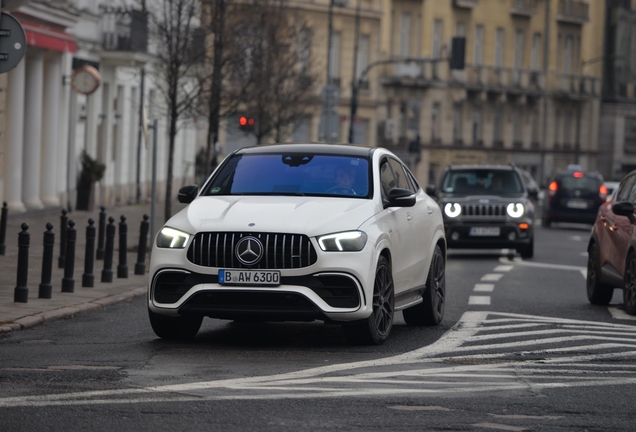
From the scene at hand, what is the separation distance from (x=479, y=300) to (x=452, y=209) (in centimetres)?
1001

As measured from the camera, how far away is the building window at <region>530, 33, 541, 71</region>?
286ft

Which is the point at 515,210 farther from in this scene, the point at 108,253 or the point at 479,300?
the point at 108,253

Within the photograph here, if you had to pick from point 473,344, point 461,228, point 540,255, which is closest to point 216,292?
point 473,344

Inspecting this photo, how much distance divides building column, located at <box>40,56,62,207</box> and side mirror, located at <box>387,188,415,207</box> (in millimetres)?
25130

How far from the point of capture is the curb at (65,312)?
12547 mm

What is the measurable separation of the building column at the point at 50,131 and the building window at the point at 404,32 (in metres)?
42.1

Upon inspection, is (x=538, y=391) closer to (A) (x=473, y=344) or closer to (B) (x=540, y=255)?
(A) (x=473, y=344)

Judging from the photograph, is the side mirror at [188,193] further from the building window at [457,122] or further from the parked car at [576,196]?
the building window at [457,122]

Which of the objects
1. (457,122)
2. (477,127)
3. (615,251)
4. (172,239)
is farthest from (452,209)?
(477,127)

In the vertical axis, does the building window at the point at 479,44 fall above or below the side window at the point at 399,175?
above

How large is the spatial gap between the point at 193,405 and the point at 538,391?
211cm

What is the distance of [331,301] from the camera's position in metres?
11.0

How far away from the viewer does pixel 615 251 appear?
1602 centimetres

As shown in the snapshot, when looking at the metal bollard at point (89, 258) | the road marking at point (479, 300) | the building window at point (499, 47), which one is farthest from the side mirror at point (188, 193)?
the building window at point (499, 47)
